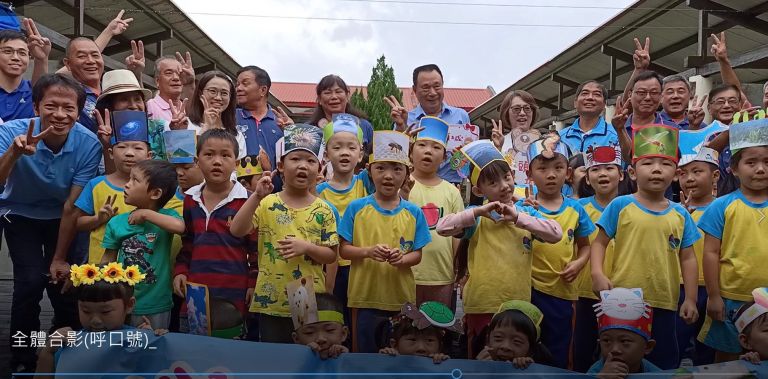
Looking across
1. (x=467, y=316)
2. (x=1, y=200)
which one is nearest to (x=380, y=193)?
(x=467, y=316)

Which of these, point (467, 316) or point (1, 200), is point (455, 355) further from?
point (1, 200)

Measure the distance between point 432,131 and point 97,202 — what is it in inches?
74.4

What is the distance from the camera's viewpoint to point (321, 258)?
335cm

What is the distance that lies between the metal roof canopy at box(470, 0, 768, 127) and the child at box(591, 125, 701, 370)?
17.7 ft

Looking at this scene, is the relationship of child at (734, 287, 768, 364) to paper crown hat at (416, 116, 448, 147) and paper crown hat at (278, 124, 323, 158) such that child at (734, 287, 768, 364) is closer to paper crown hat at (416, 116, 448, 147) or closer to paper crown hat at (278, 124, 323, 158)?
paper crown hat at (416, 116, 448, 147)

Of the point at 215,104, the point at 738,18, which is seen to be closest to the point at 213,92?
the point at 215,104

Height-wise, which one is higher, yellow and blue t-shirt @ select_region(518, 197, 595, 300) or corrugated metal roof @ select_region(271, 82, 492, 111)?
corrugated metal roof @ select_region(271, 82, 492, 111)

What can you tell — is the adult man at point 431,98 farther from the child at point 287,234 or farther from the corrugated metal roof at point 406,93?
the corrugated metal roof at point 406,93

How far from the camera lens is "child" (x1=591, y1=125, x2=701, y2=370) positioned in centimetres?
344

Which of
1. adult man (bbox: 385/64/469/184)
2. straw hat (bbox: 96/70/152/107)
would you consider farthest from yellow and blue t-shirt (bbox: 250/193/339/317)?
adult man (bbox: 385/64/469/184)

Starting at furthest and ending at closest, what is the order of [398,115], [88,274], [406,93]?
[406,93]
[398,115]
[88,274]

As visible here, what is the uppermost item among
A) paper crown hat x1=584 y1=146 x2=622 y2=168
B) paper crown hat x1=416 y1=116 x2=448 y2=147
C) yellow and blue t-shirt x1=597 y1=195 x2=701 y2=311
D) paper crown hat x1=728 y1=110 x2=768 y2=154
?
paper crown hat x1=416 y1=116 x2=448 y2=147

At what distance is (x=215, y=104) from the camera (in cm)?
445

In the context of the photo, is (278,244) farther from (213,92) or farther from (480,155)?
(213,92)
